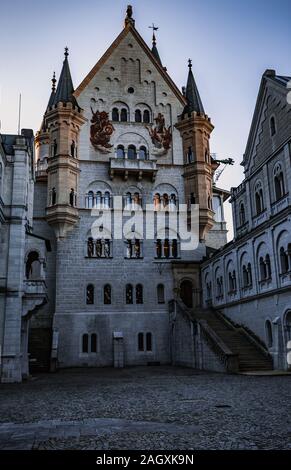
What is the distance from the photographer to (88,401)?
1606cm

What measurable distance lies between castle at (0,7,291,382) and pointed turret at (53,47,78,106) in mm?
140

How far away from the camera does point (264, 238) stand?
31.3 m

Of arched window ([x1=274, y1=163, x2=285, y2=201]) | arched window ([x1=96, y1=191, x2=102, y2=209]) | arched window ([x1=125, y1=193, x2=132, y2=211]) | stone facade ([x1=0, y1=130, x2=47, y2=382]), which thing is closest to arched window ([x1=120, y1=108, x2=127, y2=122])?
arched window ([x1=125, y1=193, x2=132, y2=211])

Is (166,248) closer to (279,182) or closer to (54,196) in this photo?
(54,196)

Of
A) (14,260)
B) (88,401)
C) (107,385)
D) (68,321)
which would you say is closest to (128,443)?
(88,401)

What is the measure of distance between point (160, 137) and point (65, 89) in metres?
10.7

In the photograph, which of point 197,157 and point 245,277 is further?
point 197,157

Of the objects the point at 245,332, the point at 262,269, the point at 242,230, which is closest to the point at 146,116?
the point at 242,230

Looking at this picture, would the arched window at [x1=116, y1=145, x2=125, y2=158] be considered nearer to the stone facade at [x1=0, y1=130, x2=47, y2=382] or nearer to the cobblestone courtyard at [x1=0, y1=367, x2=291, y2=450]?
the stone facade at [x1=0, y1=130, x2=47, y2=382]

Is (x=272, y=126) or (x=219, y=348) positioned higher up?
(x=272, y=126)

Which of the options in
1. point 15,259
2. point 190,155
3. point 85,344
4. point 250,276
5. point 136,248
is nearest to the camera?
point 15,259

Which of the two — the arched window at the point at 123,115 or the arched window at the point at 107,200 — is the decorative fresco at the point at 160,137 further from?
the arched window at the point at 107,200
